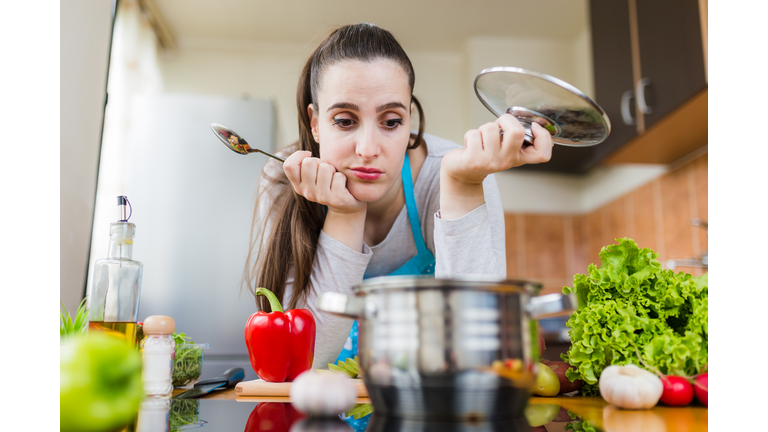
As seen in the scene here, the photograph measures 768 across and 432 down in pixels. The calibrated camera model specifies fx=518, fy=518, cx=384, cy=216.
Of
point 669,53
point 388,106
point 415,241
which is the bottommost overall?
point 415,241

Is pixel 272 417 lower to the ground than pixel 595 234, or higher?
lower

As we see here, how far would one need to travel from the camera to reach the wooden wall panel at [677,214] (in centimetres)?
225

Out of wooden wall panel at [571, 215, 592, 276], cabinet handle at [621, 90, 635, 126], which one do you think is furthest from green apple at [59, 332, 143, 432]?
wooden wall panel at [571, 215, 592, 276]

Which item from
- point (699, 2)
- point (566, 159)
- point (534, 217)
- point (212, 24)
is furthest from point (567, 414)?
point (212, 24)

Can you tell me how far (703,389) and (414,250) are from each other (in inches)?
27.4

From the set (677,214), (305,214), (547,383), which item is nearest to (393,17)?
Answer: (677,214)

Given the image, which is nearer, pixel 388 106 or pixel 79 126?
pixel 388 106

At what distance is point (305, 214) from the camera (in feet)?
3.40

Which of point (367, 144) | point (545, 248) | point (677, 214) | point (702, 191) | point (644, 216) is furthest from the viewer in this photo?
point (545, 248)

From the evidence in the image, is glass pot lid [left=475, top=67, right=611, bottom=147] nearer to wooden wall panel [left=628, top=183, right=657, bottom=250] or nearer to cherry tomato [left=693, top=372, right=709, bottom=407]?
cherry tomato [left=693, top=372, right=709, bottom=407]

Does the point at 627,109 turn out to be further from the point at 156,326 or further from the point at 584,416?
the point at 156,326

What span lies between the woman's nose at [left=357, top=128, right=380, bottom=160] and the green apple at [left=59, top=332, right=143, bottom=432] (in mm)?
570

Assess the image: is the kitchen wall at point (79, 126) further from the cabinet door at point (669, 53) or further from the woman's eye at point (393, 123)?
the cabinet door at point (669, 53)

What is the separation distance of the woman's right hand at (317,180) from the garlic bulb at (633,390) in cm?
51
